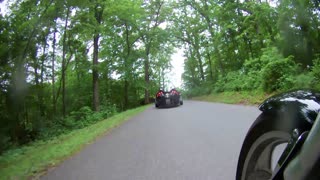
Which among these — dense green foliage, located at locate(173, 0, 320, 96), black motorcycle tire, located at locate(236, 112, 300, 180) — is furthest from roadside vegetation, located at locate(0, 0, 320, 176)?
black motorcycle tire, located at locate(236, 112, 300, 180)

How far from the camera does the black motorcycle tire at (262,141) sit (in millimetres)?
1866

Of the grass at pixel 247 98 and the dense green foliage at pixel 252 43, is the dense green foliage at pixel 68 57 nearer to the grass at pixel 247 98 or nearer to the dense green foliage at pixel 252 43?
the dense green foliage at pixel 252 43

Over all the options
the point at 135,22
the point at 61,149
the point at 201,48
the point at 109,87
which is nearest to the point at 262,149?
the point at 61,149

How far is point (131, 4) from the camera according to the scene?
29203 millimetres

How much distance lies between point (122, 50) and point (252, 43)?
517 inches

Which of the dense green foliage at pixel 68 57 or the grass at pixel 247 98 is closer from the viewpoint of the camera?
the grass at pixel 247 98

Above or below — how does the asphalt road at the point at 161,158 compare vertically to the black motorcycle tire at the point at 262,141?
below

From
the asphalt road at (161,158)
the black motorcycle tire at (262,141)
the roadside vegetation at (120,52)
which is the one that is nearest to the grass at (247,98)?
the roadside vegetation at (120,52)

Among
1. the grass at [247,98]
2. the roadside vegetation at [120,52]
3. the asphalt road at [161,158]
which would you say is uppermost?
the roadside vegetation at [120,52]

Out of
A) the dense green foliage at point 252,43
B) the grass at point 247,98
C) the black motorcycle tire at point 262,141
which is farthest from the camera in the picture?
the grass at point 247,98

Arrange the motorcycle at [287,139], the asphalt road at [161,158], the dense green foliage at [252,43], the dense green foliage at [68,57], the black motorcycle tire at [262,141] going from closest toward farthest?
the motorcycle at [287,139], the black motorcycle tire at [262,141], the asphalt road at [161,158], the dense green foliage at [252,43], the dense green foliage at [68,57]

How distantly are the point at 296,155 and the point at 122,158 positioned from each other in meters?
5.54

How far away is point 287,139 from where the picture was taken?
187 centimetres

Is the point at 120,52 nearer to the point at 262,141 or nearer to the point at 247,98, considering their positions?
the point at 247,98
